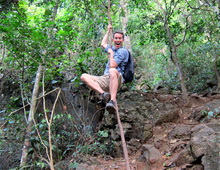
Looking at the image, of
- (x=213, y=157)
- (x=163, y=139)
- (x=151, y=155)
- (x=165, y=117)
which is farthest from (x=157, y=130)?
(x=213, y=157)

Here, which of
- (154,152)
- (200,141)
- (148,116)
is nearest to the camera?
(200,141)

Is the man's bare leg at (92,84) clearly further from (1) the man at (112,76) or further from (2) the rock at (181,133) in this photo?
(2) the rock at (181,133)

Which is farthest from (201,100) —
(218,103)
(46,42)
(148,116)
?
(46,42)

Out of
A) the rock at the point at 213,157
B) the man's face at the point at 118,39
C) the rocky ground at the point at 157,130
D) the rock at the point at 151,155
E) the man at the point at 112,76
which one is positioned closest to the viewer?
the rock at the point at 213,157

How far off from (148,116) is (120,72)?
2135mm

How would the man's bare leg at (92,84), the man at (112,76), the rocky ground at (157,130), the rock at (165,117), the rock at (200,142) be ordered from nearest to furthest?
the rock at (200,142)
the rocky ground at (157,130)
the man at (112,76)
the man's bare leg at (92,84)
the rock at (165,117)

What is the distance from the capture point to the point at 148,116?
618 cm

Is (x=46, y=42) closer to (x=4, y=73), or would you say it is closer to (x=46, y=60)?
(x=46, y=60)

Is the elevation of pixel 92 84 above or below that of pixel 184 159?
above

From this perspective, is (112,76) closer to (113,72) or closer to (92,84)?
(113,72)

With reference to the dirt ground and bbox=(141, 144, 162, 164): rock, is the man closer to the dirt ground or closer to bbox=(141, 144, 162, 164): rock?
bbox=(141, 144, 162, 164): rock

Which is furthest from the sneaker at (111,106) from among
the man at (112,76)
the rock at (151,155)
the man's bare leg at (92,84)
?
the rock at (151,155)

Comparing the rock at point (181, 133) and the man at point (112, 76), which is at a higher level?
the man at point (112, 76)

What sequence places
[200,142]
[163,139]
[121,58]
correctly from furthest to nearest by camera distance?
1. [163,139]
2. [121,58]
3. [200,142]
